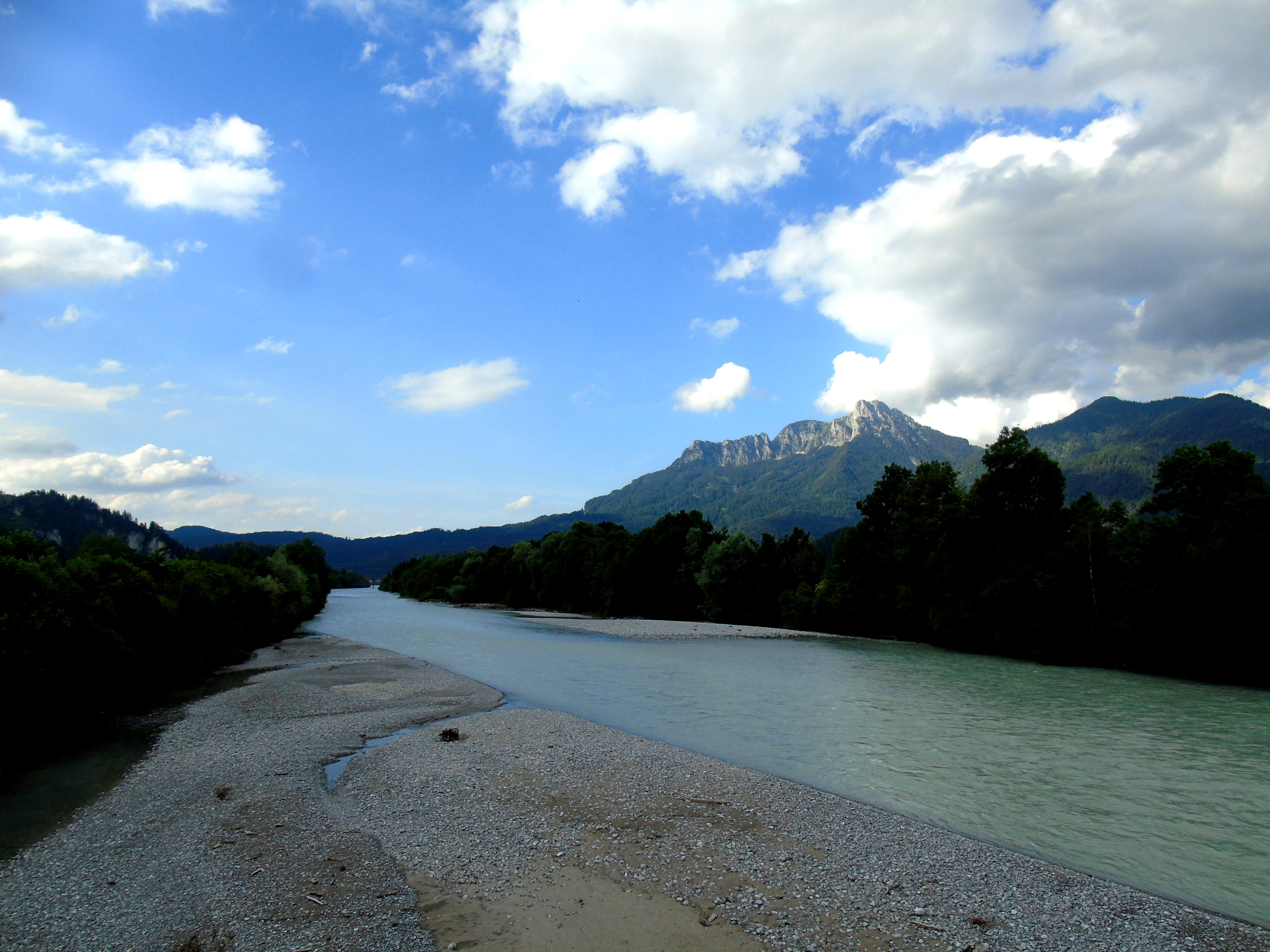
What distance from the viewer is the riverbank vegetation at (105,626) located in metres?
21.7

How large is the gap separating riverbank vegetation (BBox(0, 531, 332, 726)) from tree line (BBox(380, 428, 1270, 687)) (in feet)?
173

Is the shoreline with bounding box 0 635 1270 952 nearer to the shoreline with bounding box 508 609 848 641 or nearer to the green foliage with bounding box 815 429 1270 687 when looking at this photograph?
the green foliage with bounding box 815 429 1270 687

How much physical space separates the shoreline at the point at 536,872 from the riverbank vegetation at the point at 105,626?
7.95 m

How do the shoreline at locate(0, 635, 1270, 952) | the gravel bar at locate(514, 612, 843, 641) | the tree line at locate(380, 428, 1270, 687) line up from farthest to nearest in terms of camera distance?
the gravel bar at locate(514, 612, 843, 641) → the tree line at locate(380, 428, 1270, 687) → the shoreline at locate(0, 635, 1270, 952)

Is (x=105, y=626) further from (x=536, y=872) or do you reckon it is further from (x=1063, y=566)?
(x=1063, y=566)

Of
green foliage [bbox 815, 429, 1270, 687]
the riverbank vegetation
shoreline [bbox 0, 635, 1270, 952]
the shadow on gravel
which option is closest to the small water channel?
shoreline [bbox 0, 635, 1270, 952]

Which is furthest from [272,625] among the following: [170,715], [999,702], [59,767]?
[999,702]

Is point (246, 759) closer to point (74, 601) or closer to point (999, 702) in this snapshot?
point (74, 601)

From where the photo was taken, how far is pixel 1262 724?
24703 millimetres

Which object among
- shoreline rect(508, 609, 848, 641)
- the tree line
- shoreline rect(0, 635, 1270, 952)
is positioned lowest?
shoreline rect(508, 609, 848, 641)

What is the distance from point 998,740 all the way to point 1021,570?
31.8 meters

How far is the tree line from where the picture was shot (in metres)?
36.2

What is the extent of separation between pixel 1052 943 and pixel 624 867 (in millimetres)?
6546

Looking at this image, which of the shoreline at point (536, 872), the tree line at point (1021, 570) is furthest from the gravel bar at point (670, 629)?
the shoreline at point (536, 872)
